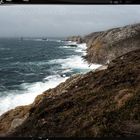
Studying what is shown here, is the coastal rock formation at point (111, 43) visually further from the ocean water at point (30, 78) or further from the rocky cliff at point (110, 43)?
the ocean water at point (30, 78)

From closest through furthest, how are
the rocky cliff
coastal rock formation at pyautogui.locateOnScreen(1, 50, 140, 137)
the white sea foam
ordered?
coastal rock formation at pyautogui.locateOnScreen(1, 50, 140, 137) → the white sea foam → the rocky cliff

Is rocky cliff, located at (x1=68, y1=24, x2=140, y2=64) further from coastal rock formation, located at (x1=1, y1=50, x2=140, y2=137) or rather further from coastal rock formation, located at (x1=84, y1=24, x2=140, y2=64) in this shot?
coastal rock formation, located at (x1=1, y1=50, x2=140, y2=137)

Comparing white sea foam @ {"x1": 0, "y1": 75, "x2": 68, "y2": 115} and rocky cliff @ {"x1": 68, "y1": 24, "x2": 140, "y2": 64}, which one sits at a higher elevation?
rocky cliff @ {"x1": 68, "y1": 24, "x2": 140, "y2": 64}

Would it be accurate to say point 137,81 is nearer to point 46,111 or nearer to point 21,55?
point 46,111

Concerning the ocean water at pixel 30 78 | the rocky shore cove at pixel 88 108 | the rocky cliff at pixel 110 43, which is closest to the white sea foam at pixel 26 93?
the ocean water at pixel 30 78

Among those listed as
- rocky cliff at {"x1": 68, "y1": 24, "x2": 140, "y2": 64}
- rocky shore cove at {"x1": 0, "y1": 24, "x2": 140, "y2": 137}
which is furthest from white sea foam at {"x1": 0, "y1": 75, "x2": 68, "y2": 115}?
rocky cliff at {"x1": 68, "y1": 24, "x2": 140, "y2": 64}

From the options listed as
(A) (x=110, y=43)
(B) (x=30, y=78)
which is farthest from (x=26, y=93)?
(A) (x=110, y=43)

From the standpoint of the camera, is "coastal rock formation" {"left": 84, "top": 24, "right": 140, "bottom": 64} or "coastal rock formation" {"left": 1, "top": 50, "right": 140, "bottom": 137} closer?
"coastal rock formation" {"left": 1, "top": 50, "right": 140, "bottom": 137}
